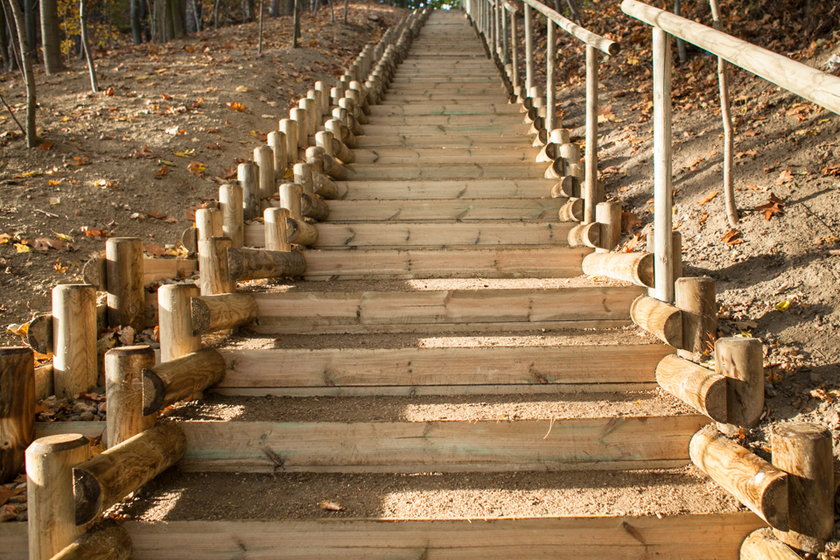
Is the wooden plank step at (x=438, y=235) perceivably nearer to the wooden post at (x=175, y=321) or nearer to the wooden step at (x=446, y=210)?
→ the wooden step at (x=446, y=210)

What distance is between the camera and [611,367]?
3.96m

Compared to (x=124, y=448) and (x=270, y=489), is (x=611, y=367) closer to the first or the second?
(x=270, y=489)

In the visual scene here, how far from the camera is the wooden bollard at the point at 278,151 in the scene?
743 centimetres

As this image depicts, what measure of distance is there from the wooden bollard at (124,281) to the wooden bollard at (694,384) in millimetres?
3194

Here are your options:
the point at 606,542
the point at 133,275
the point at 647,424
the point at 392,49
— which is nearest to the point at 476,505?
the point at 606,542

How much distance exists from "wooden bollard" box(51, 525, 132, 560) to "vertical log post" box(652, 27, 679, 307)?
2.88 meters

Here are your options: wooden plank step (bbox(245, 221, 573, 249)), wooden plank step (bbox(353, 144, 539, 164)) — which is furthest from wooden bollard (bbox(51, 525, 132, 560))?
wooden plank step (bbox(353, 144, 539, 164))

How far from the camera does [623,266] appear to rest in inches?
176

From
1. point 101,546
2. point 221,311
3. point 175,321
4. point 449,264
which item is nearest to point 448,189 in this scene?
point 449,264

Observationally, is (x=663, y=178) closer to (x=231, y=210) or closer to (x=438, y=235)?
(x=438, y=235)

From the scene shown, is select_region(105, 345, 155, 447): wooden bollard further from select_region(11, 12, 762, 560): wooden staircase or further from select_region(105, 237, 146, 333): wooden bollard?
select_region(105, 237, 146, 333): wooden bollard

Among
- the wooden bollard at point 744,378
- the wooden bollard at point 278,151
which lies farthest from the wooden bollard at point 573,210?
the wooden bollard at point 278,151

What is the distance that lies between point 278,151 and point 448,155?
1.69 m

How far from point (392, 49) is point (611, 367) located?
36.2ft
